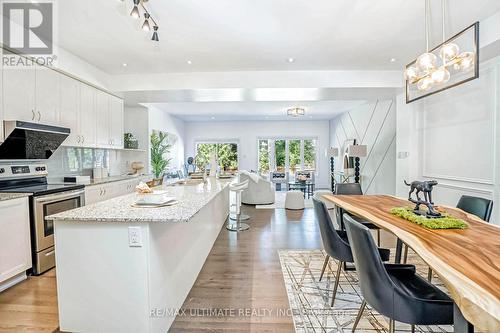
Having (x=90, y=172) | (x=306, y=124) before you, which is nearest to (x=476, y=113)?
(x=90, y=172)

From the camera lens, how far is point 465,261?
1.29m

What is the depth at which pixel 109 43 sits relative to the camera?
3.54 m

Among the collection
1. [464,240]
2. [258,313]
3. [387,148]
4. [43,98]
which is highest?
[43,98]

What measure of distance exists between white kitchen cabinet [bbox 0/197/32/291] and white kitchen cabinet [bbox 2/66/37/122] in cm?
102

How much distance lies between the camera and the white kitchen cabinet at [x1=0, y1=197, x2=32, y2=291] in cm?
250

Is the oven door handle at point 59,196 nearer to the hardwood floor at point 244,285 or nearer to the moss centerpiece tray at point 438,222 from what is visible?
the hardwood floor at point 244,285

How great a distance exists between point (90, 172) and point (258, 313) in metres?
4.14

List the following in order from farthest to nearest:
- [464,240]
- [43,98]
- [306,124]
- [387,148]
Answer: [306,124] → [387,148] → [43,98] → [464,240]

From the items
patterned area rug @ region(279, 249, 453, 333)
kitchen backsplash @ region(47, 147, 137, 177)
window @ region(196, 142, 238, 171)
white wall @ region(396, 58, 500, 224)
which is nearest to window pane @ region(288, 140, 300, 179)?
window @ region(196, 142, 238, 171)

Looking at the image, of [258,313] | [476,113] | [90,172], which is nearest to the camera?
[258,313]

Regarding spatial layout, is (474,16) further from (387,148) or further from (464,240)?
(387,148)

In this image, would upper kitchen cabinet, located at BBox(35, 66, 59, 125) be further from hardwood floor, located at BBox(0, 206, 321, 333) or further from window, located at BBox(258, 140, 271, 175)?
window, located at BBox(258, 140, 271, 175)

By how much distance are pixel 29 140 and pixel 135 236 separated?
249 cm

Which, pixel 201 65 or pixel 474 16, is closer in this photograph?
pixel 474 16
